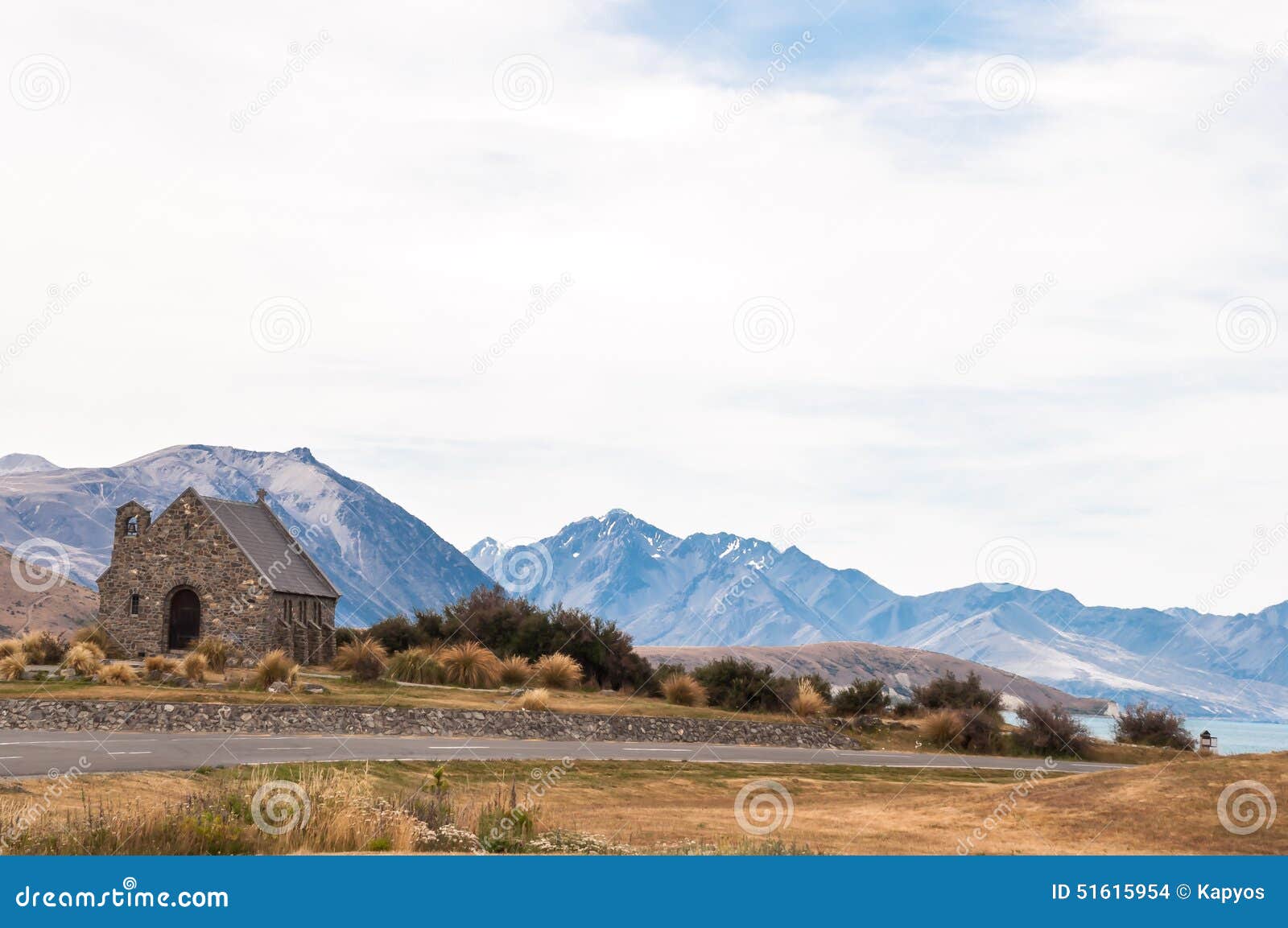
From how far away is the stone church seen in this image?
49.3 meters

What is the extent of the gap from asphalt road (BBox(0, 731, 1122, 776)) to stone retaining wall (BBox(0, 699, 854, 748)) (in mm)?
738

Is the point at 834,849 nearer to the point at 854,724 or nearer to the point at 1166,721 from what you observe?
the point at 854,724

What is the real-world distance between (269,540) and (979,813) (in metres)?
37.5

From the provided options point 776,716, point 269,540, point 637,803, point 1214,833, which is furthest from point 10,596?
point 1214,833

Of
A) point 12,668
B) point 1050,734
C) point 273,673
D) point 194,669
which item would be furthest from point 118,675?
point 1050,734

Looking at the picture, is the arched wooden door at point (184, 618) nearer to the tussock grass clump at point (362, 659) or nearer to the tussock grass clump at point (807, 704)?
the tussock grass clump at point (362, 659)

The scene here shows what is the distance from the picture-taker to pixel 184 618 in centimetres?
5066

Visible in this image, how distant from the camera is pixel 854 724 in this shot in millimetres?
45344

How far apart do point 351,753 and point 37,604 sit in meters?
118

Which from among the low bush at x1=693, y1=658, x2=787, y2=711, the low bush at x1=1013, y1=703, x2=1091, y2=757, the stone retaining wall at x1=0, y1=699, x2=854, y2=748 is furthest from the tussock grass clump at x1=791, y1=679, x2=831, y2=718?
the low bush at x1=1013, y1=703, x2=1091, y2=757

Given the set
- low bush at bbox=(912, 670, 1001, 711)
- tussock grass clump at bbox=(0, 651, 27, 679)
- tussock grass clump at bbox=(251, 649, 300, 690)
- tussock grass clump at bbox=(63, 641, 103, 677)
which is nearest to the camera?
tussock grass clump at bbox=(251, 649, 300, 690)

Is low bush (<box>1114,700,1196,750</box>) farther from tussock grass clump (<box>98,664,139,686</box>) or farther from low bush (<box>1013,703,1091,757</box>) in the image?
tussock grass clump (<box>98,664,139,686</box>)

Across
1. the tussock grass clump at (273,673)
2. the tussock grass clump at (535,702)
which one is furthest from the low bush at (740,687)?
the tussock grass clump at (273,673)

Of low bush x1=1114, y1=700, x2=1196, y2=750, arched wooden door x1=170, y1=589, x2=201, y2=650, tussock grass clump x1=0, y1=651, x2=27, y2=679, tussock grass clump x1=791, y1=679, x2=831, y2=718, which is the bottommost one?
low bush x1=1114, y1=700, x2=1196, y2=750
